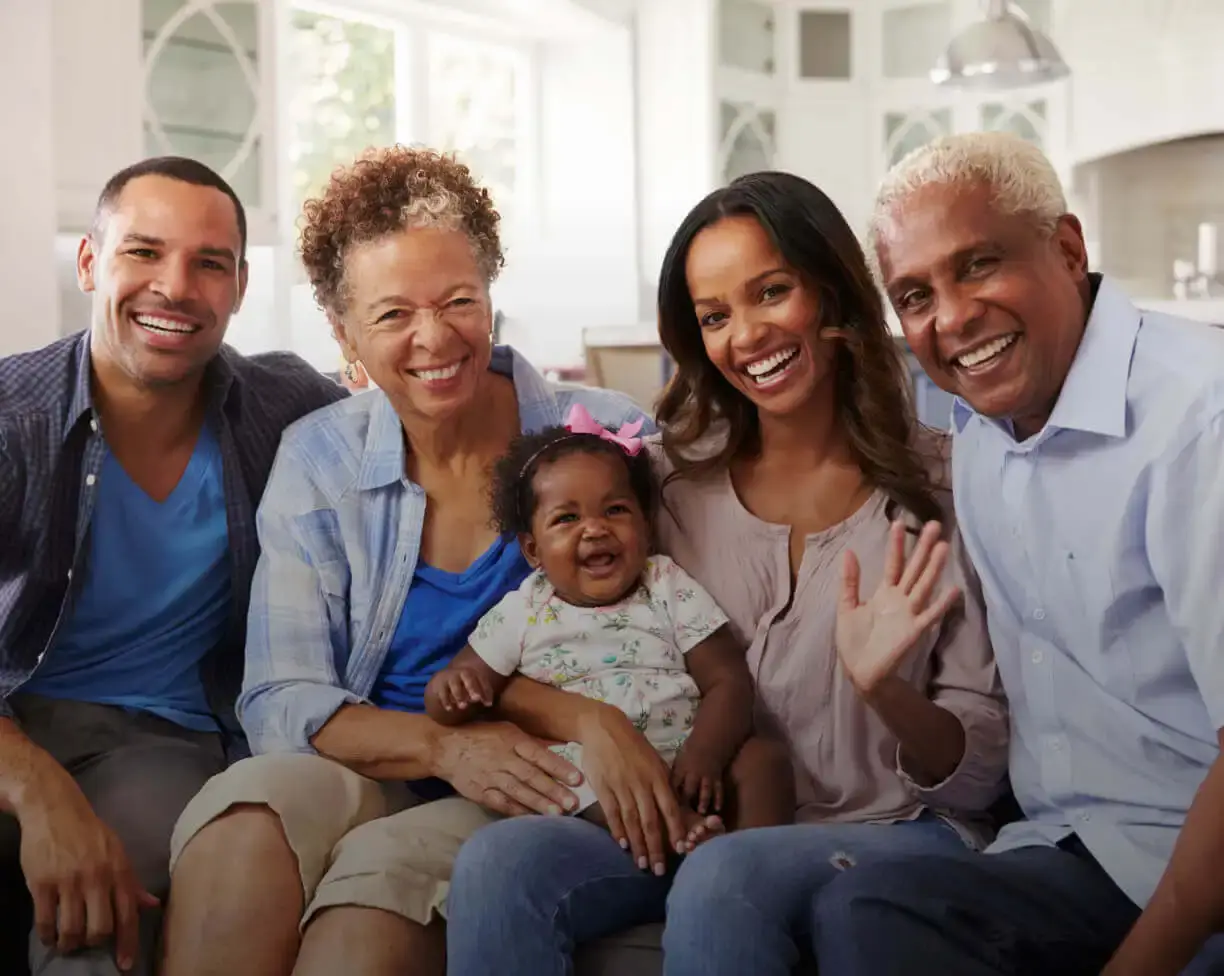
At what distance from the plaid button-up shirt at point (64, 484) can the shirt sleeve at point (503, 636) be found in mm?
393

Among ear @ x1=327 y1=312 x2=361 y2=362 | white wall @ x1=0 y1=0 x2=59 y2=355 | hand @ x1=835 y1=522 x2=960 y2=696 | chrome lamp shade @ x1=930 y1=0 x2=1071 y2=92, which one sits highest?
chrome lamp shade @ x1=930 y1=0 x2=1071 y2=92

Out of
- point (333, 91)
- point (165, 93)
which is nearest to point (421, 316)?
point (165, 93)

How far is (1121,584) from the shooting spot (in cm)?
136

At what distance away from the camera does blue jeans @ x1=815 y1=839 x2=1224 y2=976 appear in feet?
4.18

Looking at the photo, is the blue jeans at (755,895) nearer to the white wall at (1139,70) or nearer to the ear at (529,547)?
the ear at (529,547)

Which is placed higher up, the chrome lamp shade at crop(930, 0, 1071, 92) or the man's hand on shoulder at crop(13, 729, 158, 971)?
the chrome lamp shade at crop(930, 0, 1071, 92)

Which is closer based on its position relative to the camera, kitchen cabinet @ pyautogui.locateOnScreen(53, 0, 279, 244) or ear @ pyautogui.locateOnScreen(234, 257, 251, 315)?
ear @ pyautogui.locateOnScreen(234, 257, 251, 315)

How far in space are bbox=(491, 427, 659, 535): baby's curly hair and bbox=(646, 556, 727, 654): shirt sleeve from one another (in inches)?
3.5

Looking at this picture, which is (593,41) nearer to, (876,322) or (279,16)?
(279,16)

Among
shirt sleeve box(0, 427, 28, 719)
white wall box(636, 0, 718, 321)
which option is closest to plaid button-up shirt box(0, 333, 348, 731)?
shirt sleeve box(0, 427, 28, 719)

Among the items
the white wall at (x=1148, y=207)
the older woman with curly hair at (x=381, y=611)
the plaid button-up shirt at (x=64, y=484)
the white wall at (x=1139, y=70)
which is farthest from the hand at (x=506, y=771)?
the white wall at (x=1148, y=207)

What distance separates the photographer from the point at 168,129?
3.38 meters

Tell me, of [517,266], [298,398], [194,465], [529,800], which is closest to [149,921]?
[529,800]

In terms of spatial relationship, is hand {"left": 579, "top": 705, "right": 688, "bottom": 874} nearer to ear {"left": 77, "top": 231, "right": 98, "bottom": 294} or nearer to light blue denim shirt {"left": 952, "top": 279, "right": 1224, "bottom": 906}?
light blue denim shirt {"left": 952, "top": 279, "right": 1224, "bottom": 906}
